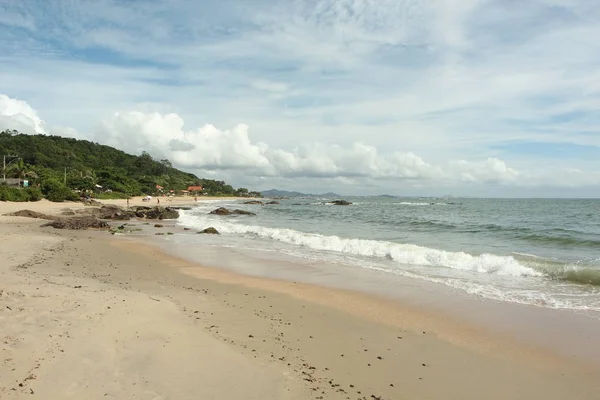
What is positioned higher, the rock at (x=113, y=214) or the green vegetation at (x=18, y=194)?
the green vegetation at (x=18, y=194)

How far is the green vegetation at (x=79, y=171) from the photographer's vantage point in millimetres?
49969

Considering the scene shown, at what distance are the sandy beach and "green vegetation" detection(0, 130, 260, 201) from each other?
39.7 meters

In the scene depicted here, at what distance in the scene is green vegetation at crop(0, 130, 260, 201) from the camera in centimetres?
4997

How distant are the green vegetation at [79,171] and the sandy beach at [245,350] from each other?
3969cm

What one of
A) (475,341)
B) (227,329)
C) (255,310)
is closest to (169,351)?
(227,329)

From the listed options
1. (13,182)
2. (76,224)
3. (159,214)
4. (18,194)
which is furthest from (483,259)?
(13,182)

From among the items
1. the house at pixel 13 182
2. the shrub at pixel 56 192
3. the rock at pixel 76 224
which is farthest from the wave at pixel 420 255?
the house at pixel 13 182

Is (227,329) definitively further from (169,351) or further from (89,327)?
(89,327)

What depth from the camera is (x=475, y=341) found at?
691 centimetres

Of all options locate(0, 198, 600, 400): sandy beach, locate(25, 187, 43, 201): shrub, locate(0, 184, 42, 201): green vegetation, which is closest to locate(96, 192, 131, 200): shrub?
locate(25, 187, 43, 201): shrub

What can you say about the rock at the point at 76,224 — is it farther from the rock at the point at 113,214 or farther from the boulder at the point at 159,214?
the boulder at the point at 159,214

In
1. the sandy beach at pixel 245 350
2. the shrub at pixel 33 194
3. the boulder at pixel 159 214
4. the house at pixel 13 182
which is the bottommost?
the boulder at pixel 159 214

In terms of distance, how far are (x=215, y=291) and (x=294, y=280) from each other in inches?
105

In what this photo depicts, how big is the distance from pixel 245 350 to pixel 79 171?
8866cm
